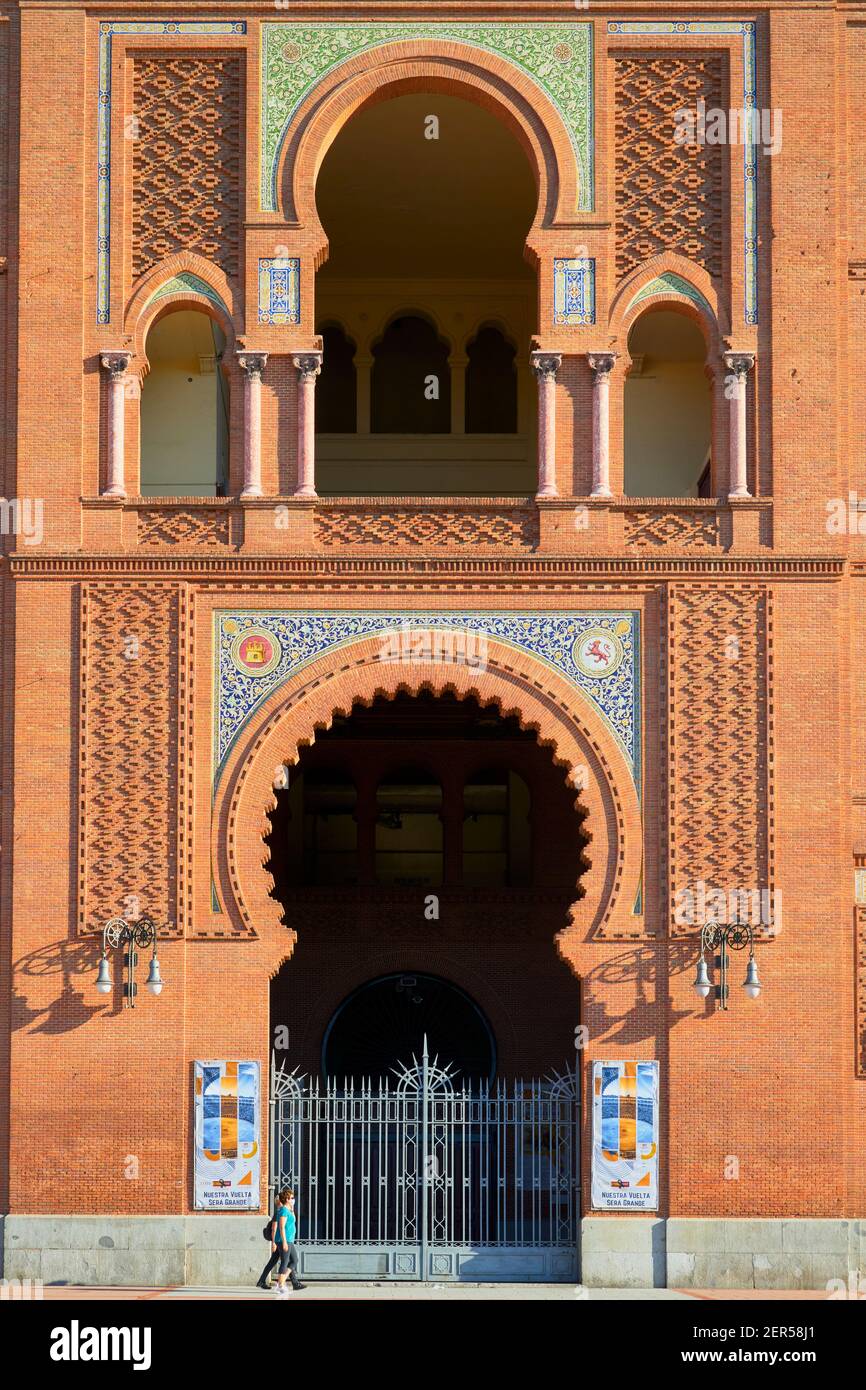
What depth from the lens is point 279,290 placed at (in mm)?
17344

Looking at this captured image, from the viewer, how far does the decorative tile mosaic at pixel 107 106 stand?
684 inches

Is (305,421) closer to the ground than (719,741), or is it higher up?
higher up

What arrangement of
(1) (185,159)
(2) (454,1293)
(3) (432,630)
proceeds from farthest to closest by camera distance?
(1) (185,159), (3) (432,630), (2) (454,1293)

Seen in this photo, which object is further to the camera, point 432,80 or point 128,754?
point 432,80

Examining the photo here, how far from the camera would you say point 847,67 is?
57.9ft

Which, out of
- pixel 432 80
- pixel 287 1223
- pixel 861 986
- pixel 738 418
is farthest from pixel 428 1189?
pixel 432 80

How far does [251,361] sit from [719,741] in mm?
5463

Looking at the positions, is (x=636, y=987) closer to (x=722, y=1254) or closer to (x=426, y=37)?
(x=722, y=1254)

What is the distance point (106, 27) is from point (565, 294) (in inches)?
196

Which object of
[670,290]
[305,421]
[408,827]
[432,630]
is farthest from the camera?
[408,827]

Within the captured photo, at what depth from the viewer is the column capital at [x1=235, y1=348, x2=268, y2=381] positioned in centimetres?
1720

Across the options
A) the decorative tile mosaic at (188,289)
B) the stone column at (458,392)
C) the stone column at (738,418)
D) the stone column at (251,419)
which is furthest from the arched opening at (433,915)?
the decorative tile mosaic at (188,289)

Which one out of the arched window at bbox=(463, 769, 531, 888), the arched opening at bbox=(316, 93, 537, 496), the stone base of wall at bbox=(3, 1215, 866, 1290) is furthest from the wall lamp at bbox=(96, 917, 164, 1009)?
the arched opening at bbox=(316, 93, 537, 496)

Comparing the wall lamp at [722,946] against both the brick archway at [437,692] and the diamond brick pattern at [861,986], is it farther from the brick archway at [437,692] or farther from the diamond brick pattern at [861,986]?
the diamond brick pattern at [861,986]
